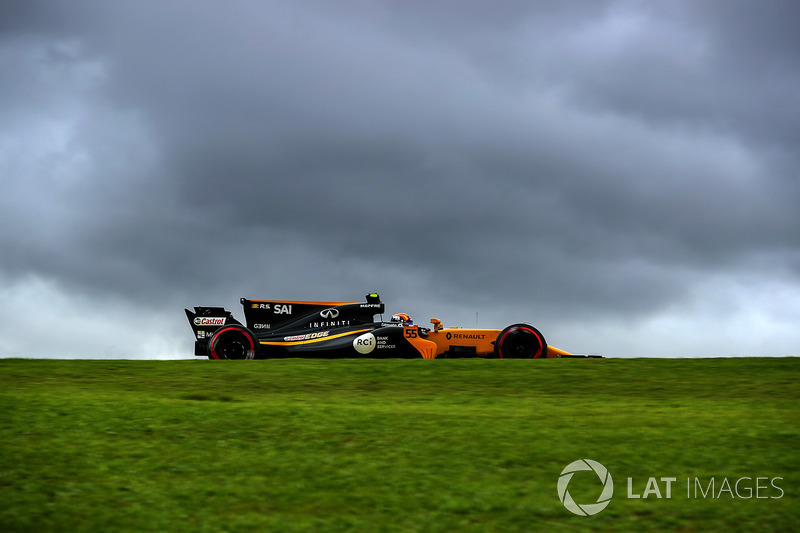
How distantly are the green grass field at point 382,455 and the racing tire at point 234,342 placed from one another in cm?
570

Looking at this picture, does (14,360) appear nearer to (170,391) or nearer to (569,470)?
(170,391)

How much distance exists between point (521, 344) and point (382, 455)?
1122cm

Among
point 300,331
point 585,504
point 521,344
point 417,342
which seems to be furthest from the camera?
point 300,331

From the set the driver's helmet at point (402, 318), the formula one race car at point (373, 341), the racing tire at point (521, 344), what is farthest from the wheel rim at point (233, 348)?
the racing tire at point (521, 344)

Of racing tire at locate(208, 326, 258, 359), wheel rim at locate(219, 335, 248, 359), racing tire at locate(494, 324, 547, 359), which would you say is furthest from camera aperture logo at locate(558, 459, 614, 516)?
wheel rim at locate(219, 335, 248, 359)

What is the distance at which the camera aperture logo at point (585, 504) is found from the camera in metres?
6.18

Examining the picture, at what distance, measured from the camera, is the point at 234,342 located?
18938 millimetres

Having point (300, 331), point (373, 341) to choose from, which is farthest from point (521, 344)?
point (300, 331)

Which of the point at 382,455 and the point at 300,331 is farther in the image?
the point at 300,331

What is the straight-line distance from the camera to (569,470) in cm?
711

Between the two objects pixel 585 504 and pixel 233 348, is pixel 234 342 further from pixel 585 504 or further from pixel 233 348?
pixel 585 504

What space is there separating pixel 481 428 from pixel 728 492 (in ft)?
9.46

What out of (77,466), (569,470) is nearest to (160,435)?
(77,466)

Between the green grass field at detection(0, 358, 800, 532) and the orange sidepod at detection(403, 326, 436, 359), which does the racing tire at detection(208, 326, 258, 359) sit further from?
the green grass field at detection(0, 358, 800, 532)
